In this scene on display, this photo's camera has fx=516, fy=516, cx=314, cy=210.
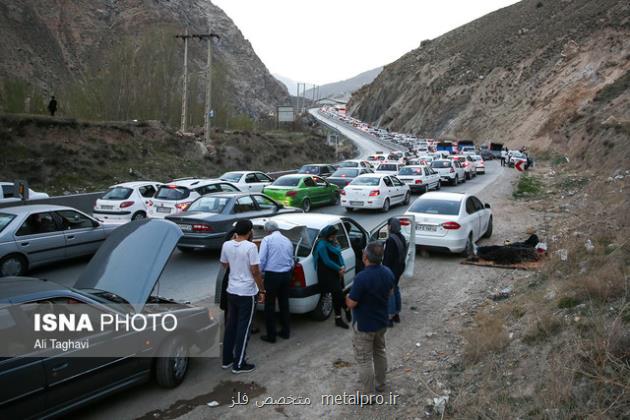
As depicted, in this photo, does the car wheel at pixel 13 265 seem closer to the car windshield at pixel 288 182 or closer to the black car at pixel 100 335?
the black car at pixel 100 335

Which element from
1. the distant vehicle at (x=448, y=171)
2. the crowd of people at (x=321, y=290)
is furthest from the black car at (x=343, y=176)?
the crowd of people at (x=321, y=290)

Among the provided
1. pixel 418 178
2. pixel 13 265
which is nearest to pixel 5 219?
pixel 13 265

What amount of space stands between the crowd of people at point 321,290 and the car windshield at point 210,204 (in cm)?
529

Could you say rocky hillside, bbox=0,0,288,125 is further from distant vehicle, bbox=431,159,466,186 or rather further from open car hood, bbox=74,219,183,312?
open car hood, bbox=74,219,183,312

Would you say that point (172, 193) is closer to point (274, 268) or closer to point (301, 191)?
point (301, 191)

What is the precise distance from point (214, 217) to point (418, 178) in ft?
51.7

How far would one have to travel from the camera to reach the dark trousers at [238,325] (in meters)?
6.12

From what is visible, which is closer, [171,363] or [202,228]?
[171,363]

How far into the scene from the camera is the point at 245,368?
6289mm

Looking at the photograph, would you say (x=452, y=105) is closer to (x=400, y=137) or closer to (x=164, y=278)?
(x=400, y=137)

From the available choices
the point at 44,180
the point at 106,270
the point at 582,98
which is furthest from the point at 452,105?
the point at 106,270

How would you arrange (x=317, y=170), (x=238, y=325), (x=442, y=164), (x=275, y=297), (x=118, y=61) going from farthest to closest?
(x=118, y=61) → (x=442, y=164) → (x=317, y=170) → (x=275, y=297) → (x=238, y=325)

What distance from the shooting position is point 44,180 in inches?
923

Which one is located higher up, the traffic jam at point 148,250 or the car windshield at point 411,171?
the car windshield at point 411,171
